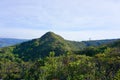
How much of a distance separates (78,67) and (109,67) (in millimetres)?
12724

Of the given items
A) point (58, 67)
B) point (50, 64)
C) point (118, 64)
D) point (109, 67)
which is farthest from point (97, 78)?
point (50, 64)

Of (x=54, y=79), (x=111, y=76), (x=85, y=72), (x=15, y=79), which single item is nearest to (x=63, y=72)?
(x=54, y=79)

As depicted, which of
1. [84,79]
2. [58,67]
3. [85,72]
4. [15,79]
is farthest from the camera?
[15,79]

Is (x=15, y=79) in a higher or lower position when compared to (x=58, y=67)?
lower

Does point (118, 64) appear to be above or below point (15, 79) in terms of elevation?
above

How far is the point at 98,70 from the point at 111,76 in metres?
6.34

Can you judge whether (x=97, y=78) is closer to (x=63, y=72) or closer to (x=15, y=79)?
(x=63, y=72)

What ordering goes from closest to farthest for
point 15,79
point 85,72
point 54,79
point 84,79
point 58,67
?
point 84,79, point 85,72, point 54,79, point 58,67, point 15,79

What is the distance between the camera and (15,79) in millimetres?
174125

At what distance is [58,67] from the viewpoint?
125 meters

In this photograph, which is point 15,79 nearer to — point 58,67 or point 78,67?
point 58,67

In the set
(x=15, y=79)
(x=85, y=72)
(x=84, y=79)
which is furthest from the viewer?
(x=15, y=79)

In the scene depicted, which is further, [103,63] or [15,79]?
[15,79]

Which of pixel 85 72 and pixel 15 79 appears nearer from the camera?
pixel 85 72
